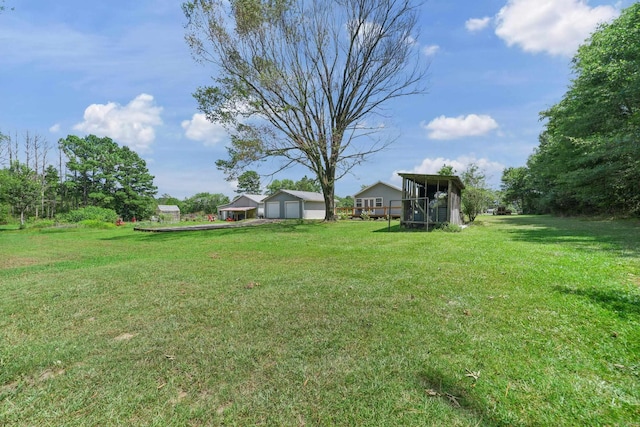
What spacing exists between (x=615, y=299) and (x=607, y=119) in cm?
1836

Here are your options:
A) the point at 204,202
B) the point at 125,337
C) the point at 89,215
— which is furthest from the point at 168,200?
the point at 125,337

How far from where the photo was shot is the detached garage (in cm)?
3148

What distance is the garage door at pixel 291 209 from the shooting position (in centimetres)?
3147

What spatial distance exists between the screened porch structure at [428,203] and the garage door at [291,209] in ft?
57.1

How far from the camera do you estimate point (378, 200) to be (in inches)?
1187

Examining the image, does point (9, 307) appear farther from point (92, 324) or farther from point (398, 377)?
point (398, 377)

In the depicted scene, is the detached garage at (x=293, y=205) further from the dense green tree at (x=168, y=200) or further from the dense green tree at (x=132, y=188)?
the dense green tree at (x=168, y=200)

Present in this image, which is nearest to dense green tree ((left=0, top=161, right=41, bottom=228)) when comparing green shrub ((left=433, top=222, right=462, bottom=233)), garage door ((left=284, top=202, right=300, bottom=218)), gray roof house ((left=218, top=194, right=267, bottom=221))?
gray roof house ((left=218, top=194, right=267, bottom=221))

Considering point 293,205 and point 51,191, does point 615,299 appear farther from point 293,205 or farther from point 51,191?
point 51,191

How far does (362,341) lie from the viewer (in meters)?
2.73

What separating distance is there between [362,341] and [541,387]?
138cm

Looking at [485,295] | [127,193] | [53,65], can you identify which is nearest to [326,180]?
[53,65]

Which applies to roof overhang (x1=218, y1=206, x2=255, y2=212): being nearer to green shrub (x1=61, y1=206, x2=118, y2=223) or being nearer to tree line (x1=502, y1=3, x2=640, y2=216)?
green shrub (x1=61, y1=206, x2=118, y2=223)

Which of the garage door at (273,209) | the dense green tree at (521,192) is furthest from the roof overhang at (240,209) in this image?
the dense green tree at (521,192)
